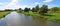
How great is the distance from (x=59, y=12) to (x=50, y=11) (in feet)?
8.94

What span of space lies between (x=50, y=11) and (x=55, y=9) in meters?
1.17

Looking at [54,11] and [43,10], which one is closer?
[43,10]

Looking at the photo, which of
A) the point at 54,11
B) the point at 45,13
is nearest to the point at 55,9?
the point at 54,11

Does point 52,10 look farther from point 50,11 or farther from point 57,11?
point 57,11

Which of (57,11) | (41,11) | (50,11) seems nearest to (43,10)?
(41,11)

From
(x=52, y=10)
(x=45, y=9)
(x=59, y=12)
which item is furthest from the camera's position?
(x=59, y=12)

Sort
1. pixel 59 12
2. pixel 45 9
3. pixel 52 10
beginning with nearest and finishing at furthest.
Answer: pixel 45 9
pixel 52 10
pixel 59 12

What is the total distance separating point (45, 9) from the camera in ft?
69.2

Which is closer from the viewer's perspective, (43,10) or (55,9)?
(43,10)

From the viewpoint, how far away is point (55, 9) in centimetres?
2267

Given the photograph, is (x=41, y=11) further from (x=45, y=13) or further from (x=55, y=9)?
(x=55, y=9)

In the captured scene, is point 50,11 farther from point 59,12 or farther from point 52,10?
point 59,12

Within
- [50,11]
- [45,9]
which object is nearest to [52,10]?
[50,11]

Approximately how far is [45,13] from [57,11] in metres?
2.96
